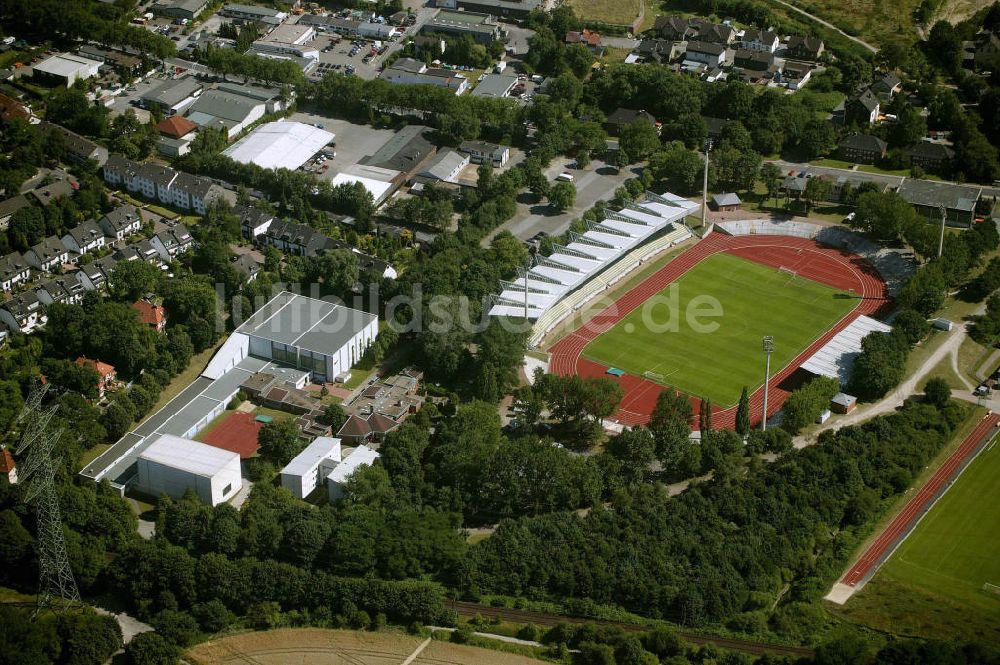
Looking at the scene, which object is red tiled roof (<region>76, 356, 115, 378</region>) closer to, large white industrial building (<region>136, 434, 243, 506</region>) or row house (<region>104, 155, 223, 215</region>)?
large white industrial building (<region>136, 434, 243, 506</region>)

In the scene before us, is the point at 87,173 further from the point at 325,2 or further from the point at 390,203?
the point at 325,2

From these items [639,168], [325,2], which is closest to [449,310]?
[639,168]

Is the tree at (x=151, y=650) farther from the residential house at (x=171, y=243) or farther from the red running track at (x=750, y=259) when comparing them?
the residential house at (x=171, y=243)

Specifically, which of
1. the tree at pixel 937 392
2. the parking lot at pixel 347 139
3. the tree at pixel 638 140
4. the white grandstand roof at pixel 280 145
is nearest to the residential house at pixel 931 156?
the tree at pixel 638 140

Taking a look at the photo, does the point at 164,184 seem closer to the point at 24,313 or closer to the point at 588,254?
the point at 24,313

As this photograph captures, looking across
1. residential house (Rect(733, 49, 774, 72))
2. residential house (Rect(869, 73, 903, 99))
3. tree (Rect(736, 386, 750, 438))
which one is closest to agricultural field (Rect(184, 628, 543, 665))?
tree (Rect(736, 386, 750, 438))

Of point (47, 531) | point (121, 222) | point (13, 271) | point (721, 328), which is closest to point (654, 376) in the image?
point (721, 328)

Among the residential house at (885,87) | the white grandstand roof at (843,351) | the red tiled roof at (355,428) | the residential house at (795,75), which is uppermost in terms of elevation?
the residential house at (885,87)
